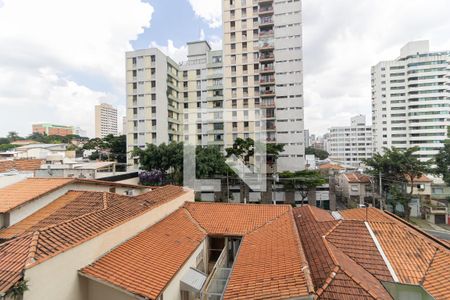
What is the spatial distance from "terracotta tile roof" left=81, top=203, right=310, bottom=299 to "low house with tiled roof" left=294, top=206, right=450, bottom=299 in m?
0.63

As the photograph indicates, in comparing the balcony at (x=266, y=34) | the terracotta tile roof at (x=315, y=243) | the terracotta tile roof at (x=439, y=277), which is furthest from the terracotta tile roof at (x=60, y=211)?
the balcony at (x=266, y=34)

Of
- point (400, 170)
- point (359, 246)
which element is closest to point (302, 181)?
point (400, 170)

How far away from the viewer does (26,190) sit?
374 inches

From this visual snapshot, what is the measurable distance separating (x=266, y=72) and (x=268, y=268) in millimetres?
30136

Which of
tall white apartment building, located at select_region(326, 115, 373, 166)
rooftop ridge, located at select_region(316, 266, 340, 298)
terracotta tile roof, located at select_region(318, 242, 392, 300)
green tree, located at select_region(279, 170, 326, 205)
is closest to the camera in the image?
terracotta tile roof, located at select_region(318, 242, 392, 300)

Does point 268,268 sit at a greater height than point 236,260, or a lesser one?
greater

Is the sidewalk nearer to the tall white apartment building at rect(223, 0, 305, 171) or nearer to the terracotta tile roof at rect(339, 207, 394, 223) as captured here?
the tall white apartment building at rect(223, 0, 305, 171)

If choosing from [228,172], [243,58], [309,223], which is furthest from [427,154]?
[309,223]

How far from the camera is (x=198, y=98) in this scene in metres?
38.2

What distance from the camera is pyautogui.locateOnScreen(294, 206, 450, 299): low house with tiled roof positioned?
18.7ft

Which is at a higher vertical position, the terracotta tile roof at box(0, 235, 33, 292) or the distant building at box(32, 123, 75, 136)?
the distant building at box(32, 123, 75, 136)

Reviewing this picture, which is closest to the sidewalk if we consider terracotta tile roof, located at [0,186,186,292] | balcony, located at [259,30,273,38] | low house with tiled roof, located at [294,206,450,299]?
low house with tiled roof, located at [294,206,450,299]

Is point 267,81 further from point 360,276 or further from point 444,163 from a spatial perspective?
point 360,276

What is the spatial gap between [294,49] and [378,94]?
37.3m
